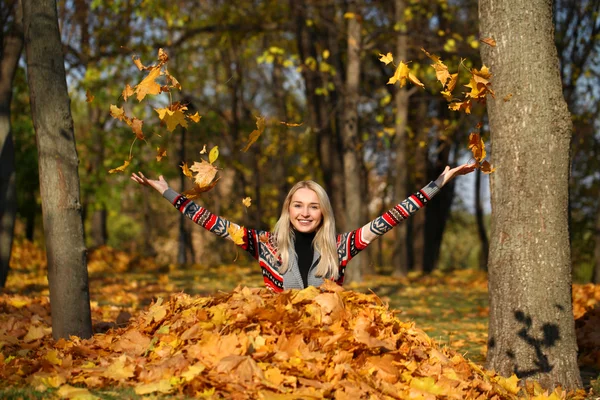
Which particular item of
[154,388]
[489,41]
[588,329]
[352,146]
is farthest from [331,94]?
[154,388]

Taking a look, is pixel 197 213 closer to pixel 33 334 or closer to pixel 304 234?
pixel 304 234

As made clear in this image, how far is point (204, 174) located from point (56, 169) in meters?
1.25

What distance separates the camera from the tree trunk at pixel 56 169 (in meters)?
Answer: 5.31

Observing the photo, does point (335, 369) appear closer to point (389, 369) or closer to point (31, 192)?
point (389, 369)

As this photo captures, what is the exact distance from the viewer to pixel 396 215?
4.93 m

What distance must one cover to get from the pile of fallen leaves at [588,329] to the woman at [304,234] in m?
2.72

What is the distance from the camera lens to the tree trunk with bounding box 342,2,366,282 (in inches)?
540

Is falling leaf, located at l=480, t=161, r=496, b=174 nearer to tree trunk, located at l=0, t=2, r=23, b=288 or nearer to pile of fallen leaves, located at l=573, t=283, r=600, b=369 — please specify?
pile of fallen leaves, located at l=573, t=283, r=600, b=369

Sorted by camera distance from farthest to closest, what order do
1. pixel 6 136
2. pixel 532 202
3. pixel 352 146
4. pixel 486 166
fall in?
1. pixel 352 146
2. pixel 6 136
3. pixel 532 202
4. pixel 486 166

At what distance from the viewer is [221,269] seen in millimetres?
17047

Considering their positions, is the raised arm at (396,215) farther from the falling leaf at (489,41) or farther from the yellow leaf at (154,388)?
the yellow leaf at (154,388)

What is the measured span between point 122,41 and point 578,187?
16895 millimetres

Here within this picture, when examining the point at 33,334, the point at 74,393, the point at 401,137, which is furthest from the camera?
the point at 401,137

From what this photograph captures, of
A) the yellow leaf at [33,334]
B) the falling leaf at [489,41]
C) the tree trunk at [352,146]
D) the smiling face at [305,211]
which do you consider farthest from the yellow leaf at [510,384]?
the tree trunk at [352,146]
